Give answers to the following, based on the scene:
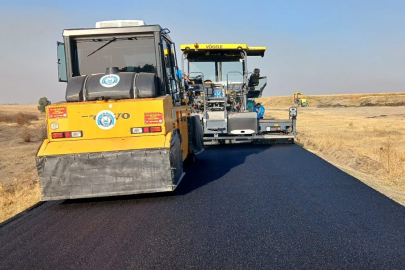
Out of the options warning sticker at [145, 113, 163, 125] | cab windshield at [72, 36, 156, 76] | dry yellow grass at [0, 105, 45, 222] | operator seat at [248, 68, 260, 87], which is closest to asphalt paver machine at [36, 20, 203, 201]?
warning sticker at [145, 113, 163, 125]

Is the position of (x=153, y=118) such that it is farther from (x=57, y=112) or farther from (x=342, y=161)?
(x=342, y=161)

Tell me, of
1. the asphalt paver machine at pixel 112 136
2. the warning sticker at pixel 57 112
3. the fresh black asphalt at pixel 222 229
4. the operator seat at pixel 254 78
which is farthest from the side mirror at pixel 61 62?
the operator seat at pixel 254 78

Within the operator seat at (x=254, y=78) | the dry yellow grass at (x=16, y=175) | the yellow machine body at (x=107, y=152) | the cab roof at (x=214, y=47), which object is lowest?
the dry yellow grass at (x=16, y=175)

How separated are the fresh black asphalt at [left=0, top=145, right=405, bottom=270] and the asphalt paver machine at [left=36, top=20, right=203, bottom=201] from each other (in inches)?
15.5

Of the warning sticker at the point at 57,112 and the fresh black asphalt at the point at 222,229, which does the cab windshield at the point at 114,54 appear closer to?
the warning sticker at the point at 57,112

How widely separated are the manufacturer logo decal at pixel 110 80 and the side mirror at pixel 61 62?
3.80 feet

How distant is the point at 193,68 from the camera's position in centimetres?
1388

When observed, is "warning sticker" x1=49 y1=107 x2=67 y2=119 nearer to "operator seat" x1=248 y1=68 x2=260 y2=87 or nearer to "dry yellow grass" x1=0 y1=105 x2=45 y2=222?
"dry yellow grass" x1=0 y1=105 x2=45 y2=222

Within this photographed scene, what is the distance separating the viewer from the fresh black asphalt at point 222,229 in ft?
12.9

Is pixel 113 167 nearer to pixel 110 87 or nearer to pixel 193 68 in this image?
pixel 110 87

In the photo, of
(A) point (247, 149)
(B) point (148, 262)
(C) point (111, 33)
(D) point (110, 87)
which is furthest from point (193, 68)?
(B) point (148, 262)

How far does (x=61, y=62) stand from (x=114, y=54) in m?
1.01

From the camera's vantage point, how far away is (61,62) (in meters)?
7.61

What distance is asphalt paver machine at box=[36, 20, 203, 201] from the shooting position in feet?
19.7
